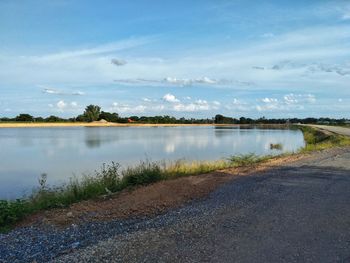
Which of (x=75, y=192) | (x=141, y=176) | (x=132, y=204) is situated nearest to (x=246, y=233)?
(x=132, y=204)

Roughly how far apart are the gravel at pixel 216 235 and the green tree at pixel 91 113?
144336mm

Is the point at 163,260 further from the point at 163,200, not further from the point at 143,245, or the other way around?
the point at 163,200

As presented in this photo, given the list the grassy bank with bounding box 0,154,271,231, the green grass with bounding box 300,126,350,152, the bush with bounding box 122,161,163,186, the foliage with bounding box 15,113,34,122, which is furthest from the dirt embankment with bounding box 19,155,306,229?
the foliage with bounding box 15,113,34,122

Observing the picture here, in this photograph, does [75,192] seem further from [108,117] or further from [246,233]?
[108,117]

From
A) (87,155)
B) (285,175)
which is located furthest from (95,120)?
(285,175)

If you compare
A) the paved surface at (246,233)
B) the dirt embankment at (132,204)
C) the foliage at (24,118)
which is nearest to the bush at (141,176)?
the dirt embankment at (132,204)

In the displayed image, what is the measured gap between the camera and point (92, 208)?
10.2 metres

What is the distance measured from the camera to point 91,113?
6014 inches

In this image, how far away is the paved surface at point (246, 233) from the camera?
6.21m

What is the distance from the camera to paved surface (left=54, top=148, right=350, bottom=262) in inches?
245

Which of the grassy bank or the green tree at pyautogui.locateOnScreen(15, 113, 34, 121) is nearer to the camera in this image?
the grassy bank

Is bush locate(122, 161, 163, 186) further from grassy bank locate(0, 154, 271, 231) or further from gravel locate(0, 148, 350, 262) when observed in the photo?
gravel locate(0, 148, 350, 262)

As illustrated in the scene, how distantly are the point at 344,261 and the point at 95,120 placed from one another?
151 metres

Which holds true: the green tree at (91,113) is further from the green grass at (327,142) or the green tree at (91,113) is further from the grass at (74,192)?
the grass at (74,192)
